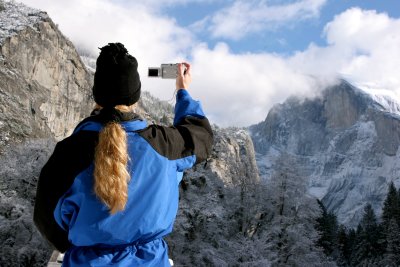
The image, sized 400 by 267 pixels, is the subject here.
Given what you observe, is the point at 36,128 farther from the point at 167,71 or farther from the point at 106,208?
the point at 106,208

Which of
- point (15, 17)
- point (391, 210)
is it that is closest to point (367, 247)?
point (391, 210)

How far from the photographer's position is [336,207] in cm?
19562

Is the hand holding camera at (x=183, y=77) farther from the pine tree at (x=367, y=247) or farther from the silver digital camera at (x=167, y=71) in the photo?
the pine tree at (x=367, y=247)

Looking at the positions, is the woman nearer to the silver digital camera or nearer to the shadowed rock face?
the silver digital camera

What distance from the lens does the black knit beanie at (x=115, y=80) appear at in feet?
8.39

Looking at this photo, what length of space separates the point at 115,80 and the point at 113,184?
55cm

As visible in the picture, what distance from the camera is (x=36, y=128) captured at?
62.9 m

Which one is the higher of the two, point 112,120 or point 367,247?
point 112,120

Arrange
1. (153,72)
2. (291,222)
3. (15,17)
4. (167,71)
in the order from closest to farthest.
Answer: (167,71)
(153,72)
(291,222)
(15,17)

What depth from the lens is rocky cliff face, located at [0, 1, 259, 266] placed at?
2912cm

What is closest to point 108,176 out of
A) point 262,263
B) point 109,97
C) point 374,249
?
point 109,97

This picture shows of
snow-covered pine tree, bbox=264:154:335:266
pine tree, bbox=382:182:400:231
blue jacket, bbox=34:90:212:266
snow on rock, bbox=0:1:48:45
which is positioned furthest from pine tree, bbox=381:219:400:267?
snow on rock, bbox=0:1:48:45

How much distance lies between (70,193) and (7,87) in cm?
6734

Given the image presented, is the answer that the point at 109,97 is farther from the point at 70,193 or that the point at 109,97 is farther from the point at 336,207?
the point at 336,207
